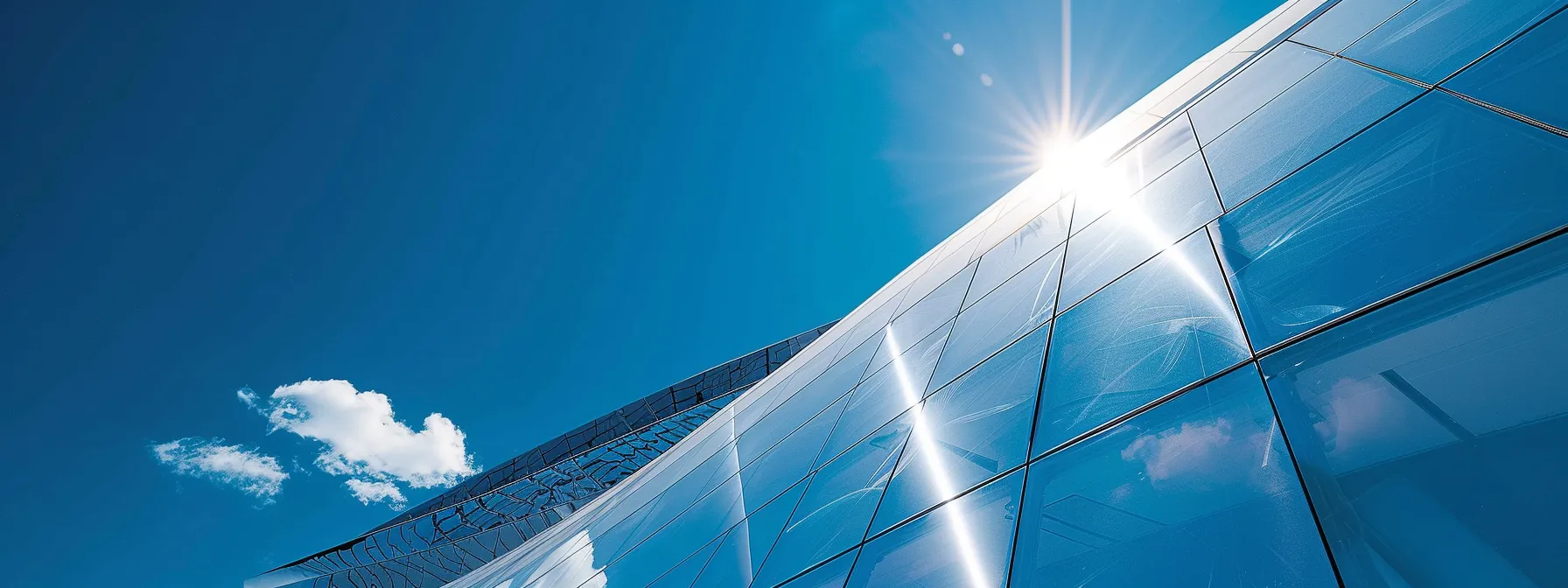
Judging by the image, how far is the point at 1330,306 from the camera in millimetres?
3906

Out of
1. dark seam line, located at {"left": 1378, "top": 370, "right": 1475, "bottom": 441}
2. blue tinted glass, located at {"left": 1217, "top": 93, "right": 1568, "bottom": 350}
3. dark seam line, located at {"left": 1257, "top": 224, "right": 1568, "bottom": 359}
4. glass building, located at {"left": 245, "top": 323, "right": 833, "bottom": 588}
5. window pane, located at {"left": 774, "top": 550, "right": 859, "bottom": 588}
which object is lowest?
window pane, located at {"left": 774, "top": 550, "right": 859, "bottom": 588}

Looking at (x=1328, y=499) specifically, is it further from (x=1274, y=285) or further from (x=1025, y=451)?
(x=1025, y=451)

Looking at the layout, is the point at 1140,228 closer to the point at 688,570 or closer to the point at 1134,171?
the point at 1134,171

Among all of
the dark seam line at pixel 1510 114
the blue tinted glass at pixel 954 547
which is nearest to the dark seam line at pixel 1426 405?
the dark seam line at pixel 1510 114

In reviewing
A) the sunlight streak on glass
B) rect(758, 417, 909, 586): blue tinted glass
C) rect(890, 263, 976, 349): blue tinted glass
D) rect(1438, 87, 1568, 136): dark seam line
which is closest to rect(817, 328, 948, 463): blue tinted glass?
the sunlight streak on glass

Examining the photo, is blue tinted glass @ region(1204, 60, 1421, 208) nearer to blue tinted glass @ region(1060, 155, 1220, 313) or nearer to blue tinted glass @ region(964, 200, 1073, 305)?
blue tinted glass @ region(1060, 155, 1220, 313)

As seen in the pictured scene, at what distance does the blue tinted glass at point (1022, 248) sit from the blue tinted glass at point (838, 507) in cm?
315

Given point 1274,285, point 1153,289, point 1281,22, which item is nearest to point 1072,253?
point 1153,289

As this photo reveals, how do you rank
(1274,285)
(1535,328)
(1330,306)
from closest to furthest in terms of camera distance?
(1535,328) → (1330,306) → (1274,285)

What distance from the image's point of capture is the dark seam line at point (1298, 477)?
2857 millimetres

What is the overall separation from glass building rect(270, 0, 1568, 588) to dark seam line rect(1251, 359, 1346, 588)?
0.01 m

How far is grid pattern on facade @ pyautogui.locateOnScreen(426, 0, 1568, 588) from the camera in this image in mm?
2922

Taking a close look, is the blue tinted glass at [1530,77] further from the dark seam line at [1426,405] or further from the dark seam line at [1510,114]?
the dark seam line at [1426,405]

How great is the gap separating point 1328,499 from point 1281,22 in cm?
1201
